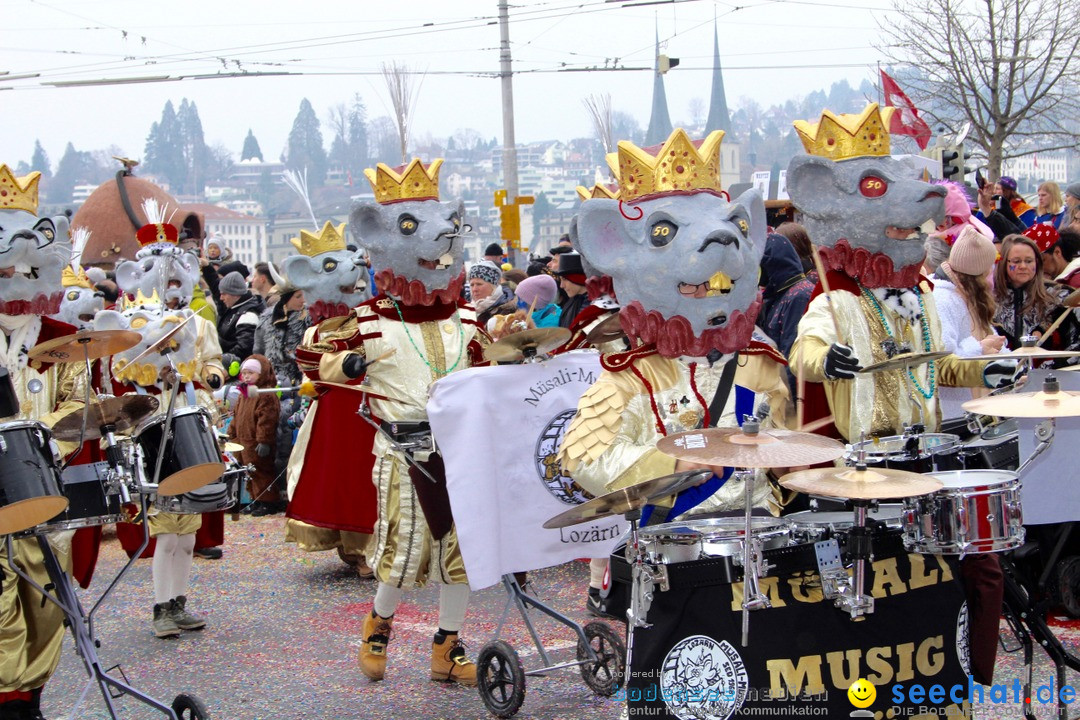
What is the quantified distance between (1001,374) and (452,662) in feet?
8.98

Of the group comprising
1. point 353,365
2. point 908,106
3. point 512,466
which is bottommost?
point 512,466

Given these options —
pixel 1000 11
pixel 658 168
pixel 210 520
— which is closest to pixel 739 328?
pixel 658 168

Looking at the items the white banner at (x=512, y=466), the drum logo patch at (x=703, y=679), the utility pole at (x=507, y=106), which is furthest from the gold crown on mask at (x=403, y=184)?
the utility pole at (x=507, y=106)

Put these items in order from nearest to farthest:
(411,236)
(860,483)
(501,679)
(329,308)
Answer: (860,483) → (501,679) → (411,236) → (329,308)

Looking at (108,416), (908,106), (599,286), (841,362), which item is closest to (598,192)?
(599,286)

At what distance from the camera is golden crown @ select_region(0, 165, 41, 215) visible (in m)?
5.34

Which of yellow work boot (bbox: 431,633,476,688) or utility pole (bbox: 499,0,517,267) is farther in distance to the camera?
utility pole (bbox: 499,0,517,267)

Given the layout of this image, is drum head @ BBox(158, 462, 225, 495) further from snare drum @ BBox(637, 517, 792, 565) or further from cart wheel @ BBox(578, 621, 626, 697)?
snare drum @ BBox(637, 517, 792, 565)

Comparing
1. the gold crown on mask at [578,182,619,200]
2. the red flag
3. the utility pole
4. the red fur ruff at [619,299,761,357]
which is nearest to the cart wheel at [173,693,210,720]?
the red fur ruff at [619,299,761,357]

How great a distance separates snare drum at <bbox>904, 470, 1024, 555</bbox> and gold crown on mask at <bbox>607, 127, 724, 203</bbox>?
1303mm

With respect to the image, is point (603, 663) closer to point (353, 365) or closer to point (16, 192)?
point (353, 365)

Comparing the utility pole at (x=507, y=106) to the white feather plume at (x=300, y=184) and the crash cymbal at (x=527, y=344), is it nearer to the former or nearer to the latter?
the white feather plume at (x=300, y=184)

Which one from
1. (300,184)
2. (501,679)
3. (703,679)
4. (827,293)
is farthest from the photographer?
(300,184)

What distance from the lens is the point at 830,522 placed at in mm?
3895
